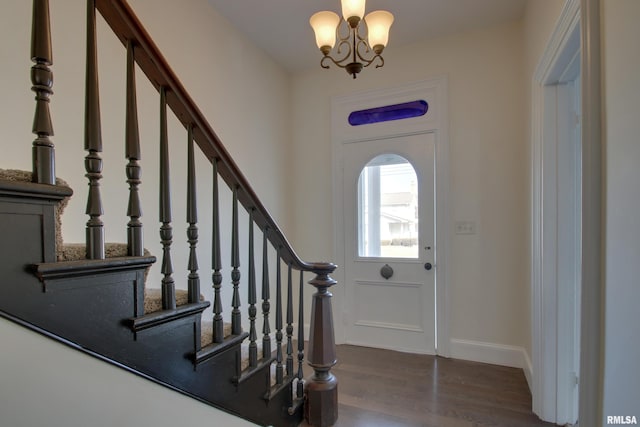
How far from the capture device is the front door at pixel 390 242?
3.02 m

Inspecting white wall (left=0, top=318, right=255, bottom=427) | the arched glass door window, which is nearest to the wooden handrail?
white wall (left=0, top=318, right=255, bottom=427)

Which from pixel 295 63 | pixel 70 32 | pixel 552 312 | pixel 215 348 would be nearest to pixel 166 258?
pixel 215 348

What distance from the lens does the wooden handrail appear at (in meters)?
0.95

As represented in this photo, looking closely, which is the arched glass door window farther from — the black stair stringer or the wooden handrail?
the black stair stringer

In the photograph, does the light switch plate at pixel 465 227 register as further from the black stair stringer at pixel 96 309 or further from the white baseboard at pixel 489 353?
the black stair stringer at pixel 96 309

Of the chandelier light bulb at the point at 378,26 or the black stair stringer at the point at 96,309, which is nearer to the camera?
the black stair stringer at the point at 96,309

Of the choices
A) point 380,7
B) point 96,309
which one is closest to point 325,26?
point 380,7

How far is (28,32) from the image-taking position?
1.43 metres

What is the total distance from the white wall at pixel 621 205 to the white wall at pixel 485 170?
1.71m

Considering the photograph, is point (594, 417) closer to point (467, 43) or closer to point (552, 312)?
point (552, 312)

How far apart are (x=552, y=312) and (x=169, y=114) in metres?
2.76

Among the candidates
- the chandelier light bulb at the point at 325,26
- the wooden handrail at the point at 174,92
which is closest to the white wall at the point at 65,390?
the wooden handrail at the point at 174,92

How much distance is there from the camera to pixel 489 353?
2.78m

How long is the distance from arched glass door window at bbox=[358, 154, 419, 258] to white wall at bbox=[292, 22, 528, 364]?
1.25 feet
